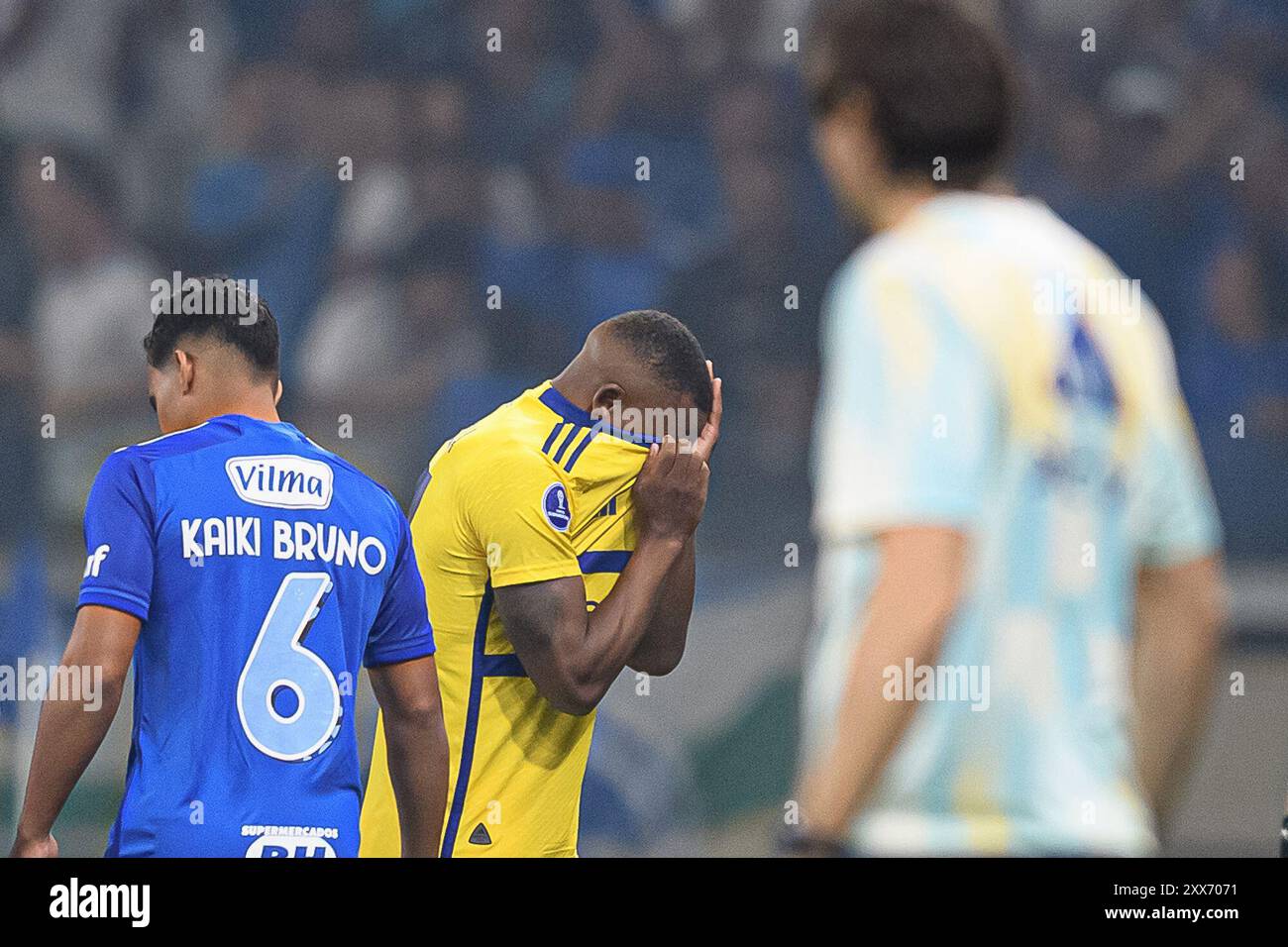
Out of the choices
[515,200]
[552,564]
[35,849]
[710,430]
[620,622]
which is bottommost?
[35,849]

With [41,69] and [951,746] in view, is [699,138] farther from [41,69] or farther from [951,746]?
[951,746]

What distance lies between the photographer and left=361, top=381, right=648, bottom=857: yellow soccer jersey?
3.22m

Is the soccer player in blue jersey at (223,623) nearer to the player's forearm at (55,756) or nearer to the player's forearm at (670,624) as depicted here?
the player's forearm at (55,756)

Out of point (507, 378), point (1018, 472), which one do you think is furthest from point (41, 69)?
point (1018, 472)

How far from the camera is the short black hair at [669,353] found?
10.9 ft

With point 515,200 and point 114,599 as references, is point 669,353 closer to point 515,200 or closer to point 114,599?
point 114,599

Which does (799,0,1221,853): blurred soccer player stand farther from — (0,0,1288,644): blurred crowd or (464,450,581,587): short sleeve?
(0,0,1288,644): blurred crowd

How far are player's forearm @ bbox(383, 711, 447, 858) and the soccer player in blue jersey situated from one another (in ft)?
0.45

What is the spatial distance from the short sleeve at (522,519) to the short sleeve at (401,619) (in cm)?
18

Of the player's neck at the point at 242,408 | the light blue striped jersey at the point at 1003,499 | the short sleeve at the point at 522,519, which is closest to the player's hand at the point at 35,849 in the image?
the player's neck at the point at 242,408

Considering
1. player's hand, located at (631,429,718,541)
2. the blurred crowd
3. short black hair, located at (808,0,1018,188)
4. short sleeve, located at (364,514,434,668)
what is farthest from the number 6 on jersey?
the blurred crowd

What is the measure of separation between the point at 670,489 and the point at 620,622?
0.27m

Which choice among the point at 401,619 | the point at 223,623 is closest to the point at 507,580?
the point at 401,619

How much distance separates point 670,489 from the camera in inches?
128
